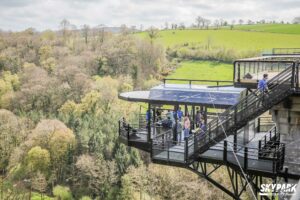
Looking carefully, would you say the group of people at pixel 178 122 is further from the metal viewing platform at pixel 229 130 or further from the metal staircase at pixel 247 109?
the metal staircase at pixel 247 109

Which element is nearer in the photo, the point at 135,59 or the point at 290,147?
the point at 290,147

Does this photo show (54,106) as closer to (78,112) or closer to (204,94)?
(78,112)

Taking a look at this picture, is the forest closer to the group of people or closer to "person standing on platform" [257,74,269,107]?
the group of people

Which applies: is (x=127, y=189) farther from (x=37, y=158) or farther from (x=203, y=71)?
(x=203, y=71)

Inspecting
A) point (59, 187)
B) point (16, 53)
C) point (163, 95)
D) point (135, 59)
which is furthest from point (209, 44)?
point (163, 95)

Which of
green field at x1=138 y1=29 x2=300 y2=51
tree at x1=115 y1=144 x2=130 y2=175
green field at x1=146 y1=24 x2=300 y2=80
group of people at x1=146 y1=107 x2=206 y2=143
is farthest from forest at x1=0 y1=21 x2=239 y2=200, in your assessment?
group of people at x1=146 y1=107 x2=206 y2=143

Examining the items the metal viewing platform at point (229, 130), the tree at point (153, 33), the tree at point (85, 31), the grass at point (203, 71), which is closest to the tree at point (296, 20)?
the grass at point (203, 71)

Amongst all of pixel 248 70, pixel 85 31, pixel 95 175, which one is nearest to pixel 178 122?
pixel 248 70
